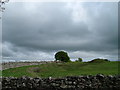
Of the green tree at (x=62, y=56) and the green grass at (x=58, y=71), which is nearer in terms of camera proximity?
the green grass at (x=58, y=71)

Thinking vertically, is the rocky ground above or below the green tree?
below

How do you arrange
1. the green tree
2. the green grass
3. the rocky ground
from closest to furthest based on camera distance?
the rocky ground → the green grass → the green tree

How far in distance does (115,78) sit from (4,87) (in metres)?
7.91

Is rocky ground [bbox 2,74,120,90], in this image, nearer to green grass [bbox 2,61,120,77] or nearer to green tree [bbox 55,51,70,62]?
green grass [bbox 2,61,120,77]

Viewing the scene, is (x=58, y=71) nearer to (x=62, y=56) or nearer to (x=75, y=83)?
(x=75, y=83)

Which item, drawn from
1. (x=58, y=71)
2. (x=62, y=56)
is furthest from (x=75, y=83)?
(x=62, y=56)

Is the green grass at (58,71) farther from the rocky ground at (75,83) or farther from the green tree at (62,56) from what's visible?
the green tree at (62,56)

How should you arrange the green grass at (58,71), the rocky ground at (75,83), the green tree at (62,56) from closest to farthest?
the rocky ground at (75,83), the green grass at (58,71), the green tree at (62,56)

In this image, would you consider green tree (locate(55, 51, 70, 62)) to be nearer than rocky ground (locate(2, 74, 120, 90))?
No

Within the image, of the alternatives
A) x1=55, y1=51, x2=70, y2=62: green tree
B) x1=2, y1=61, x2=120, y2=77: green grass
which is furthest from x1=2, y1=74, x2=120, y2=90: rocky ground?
x1=55, y1=51, x2=70, y2=62: green tree

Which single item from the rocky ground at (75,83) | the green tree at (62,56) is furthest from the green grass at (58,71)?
the green tree at (62,56)

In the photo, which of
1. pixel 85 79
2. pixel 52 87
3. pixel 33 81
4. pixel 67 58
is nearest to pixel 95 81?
pixel 85 79

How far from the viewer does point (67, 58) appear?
62.1 metres

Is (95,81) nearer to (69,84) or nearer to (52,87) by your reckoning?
(69,84)
